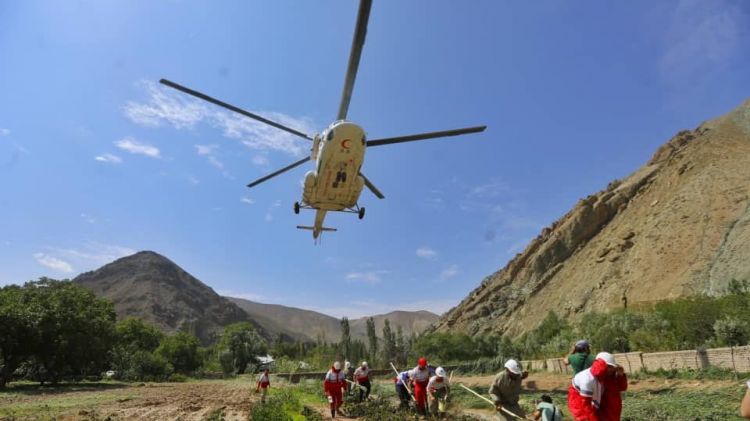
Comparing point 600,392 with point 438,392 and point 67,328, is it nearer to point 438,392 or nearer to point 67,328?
point 438,392

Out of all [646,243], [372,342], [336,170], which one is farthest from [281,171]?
[372,342]

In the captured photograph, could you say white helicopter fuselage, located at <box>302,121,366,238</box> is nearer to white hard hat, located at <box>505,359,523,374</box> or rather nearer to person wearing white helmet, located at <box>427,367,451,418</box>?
person wearing white helmet, located at <box>427,367,451,418</box>

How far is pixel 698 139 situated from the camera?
236 feet

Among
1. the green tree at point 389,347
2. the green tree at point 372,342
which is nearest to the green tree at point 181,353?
the green tree at point 372,342

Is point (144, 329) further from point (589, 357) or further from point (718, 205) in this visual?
point (718, 205)

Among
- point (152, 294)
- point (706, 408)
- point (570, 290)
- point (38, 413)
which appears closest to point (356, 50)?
point (706, 408)

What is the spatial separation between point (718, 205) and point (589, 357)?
198 ft

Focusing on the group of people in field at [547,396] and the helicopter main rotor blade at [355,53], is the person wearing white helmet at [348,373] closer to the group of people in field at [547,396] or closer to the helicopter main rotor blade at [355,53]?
the group of people in field at [547,396]

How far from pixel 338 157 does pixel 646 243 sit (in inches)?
2261

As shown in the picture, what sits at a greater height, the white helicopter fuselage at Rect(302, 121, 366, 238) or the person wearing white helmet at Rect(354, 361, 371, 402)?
the white helicopter fuselage at Rect(302, 121, 366, 238)

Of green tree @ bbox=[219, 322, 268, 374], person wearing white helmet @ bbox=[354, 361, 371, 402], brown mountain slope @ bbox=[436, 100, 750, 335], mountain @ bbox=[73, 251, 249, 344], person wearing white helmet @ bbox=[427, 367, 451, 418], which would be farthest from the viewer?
mountain @ bbox=[73, 251, 249, 344]

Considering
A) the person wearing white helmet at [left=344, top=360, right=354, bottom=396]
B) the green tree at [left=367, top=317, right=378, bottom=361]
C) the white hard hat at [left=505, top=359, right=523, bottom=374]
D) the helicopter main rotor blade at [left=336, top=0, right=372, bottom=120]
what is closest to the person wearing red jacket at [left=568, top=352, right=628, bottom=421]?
the white hard hat at [left=505, top=359, right=523, bottom=374]

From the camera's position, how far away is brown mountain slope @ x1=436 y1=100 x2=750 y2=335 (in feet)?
163

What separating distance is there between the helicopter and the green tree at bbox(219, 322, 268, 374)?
57.6m
